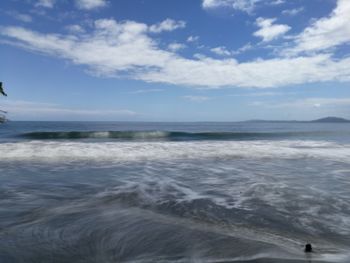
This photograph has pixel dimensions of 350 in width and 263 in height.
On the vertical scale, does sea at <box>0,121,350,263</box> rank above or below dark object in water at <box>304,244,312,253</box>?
below

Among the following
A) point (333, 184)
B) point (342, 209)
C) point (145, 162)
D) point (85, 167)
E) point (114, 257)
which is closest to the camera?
point (114, 257)

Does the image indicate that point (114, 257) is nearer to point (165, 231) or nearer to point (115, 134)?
point (165, 231)

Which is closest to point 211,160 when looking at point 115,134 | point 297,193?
point 297,193

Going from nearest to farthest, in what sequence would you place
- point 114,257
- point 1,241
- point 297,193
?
point 114,257 → point 1,241 → point 297,193

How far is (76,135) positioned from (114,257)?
35.5 m

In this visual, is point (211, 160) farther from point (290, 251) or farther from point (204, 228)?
point (290, 251)

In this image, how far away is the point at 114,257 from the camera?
417cm

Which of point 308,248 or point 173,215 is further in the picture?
point 173,215

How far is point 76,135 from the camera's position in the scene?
125 feet

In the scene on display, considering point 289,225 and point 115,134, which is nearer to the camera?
point 289,225

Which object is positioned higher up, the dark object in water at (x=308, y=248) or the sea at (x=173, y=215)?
the dark object in water at (x=308, y=248)

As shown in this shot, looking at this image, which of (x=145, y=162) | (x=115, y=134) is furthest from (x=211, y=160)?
(x=115, y=134)

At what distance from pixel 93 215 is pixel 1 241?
1642 mm

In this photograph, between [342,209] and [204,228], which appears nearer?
[204,228]
